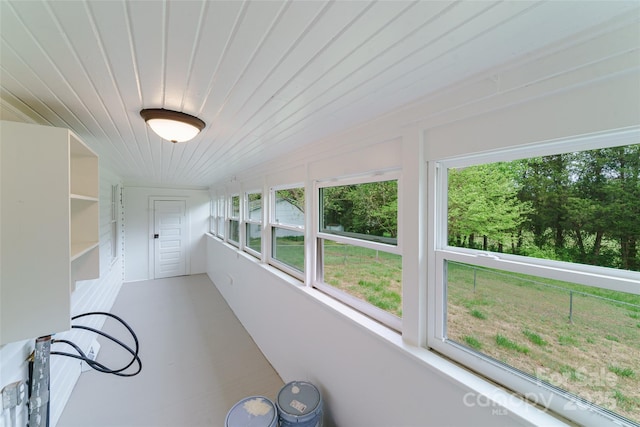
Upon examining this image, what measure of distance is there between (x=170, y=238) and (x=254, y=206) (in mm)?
3472

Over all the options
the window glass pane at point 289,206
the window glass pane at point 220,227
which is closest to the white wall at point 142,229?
the window glass pane at point 220,227

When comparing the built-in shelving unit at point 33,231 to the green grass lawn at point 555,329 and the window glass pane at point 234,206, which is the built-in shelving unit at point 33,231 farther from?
the window glass pane at point 234,206

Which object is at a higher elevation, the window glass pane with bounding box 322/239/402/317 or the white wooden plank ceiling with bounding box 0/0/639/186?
the white wooden plank ceiling with bounding box 0/0/639/186

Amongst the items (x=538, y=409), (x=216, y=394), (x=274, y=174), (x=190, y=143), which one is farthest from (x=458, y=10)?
(x=216, y=394)

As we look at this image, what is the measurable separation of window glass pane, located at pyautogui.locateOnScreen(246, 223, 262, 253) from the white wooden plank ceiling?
241cm

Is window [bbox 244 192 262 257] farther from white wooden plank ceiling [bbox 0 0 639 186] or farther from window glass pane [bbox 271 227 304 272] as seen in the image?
white wooden plank ceiling [bbox 0 0 639 186]

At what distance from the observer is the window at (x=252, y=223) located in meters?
3.64

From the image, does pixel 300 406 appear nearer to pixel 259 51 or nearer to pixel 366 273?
pixel 366 273

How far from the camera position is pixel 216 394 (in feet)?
7.25

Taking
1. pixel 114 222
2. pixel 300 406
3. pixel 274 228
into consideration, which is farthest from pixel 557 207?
pixel 114 222

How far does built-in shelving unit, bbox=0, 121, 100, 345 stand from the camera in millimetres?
1045

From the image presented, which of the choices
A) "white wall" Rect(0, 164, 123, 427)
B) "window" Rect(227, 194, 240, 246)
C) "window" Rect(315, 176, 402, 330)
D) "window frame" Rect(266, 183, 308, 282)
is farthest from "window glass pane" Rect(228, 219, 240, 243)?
"window" Rect(315, 176, 402, 330)

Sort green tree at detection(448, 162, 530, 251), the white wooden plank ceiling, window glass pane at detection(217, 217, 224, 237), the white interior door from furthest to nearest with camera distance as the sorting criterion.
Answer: the white interior door, window glass pane at detection(217, 217, 224, 237), green tree at detection(448, 162, 530, 251), the white wooden plank ceiling

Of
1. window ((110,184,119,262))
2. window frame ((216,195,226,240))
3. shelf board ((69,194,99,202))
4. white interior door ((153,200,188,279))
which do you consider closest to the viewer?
shelf board ((69,194,99,202))
